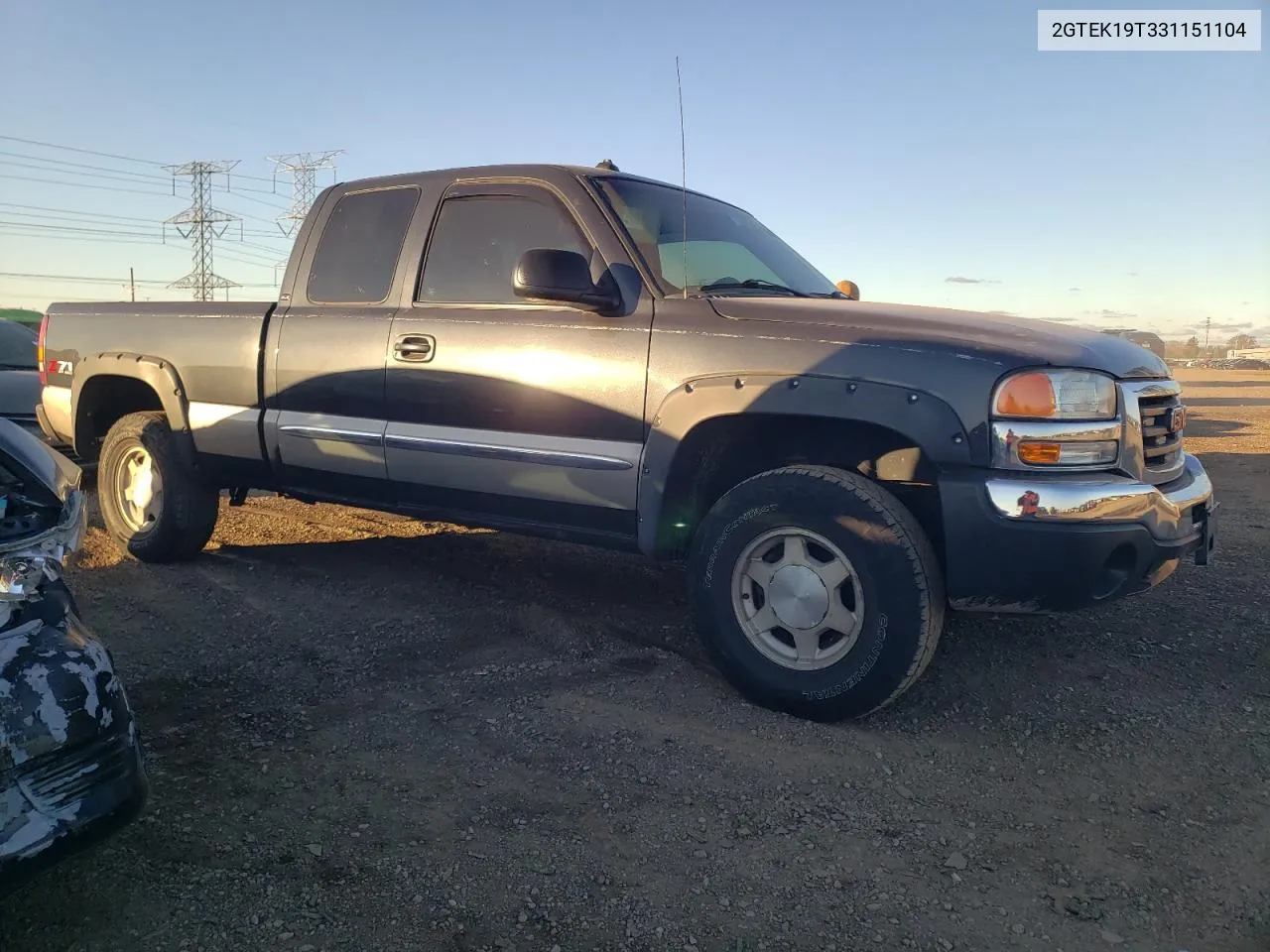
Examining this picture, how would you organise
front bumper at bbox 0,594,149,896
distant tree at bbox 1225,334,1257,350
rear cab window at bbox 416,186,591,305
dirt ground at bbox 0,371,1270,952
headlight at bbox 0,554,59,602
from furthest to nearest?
distant tree at bbox 1225,334,1257,350, rear cab window at bbox 416,186,591,305, dirt ground at bbox 0,371,1270,952, headlight at bbox 0,554,59,602, front bumper at bbox 0,594,149,896

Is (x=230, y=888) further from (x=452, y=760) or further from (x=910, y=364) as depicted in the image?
(x=910, y=364)

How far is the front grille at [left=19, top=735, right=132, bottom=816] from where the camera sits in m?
1.70

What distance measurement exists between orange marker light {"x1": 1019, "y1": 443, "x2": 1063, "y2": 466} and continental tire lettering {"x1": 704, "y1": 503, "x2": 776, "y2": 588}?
83 centimetres

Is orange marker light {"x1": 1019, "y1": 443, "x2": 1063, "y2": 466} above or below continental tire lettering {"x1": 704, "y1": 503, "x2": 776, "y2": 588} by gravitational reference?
above

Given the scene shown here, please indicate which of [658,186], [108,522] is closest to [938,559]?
[658,186]

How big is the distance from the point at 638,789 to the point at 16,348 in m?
7.59

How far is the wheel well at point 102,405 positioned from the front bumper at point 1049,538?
4.38 metres

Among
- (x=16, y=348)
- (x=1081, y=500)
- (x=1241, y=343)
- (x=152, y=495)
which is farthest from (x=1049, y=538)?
(x=1241, y=343)

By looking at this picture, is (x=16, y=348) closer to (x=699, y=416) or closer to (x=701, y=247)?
(x=701, y=247)

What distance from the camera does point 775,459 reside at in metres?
3.55

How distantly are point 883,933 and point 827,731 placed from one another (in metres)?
1.04

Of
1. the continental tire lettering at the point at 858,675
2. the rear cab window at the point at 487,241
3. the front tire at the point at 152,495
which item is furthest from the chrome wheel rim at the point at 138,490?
the continental tire lettering at the point at 858,675

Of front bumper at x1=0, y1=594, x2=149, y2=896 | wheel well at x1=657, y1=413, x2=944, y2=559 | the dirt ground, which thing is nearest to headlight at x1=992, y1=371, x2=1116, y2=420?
wheel well at x1=657, y1=413, x2=944, y2=559

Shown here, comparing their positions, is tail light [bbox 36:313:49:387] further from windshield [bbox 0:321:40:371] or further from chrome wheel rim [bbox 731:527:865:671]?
chrome wheel rim [bbox 731:527:865:671]
